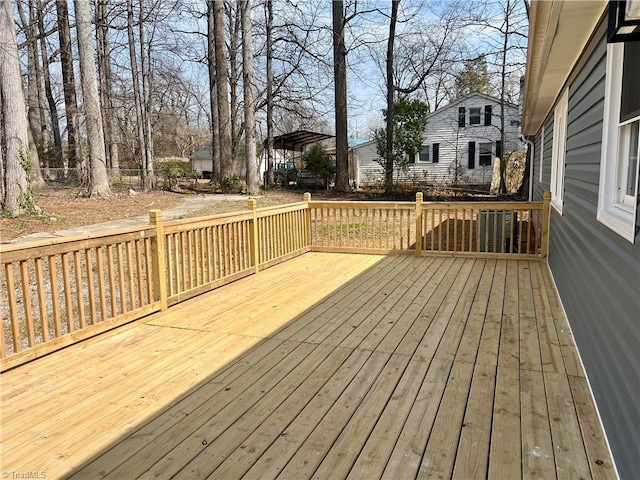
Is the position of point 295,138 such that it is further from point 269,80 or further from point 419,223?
point 419,223

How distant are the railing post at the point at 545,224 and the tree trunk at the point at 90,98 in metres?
9.81

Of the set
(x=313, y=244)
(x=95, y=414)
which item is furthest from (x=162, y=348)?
(x=313, y=244)

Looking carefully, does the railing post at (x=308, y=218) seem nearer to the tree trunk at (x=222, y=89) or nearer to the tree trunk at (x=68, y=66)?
the tree trunk at (x=222, y=89)

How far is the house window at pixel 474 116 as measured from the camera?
70.7 feet

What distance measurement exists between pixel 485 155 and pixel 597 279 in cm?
2053

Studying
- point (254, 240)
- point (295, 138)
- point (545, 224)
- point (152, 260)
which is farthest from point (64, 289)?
point (295, 138)

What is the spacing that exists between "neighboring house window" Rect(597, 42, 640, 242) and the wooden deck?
1.00 metres

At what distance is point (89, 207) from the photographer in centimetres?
1003

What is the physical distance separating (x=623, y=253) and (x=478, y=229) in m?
4.77

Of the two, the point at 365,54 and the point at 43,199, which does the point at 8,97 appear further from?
the point at 365,54

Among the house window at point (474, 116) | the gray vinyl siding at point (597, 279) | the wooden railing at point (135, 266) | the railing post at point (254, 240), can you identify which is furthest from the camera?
the house window at point (474, 116)

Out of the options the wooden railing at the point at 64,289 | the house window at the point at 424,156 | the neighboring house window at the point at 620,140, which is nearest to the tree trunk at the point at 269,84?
the house window at the point at 424,156

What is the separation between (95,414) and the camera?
2.34 meters

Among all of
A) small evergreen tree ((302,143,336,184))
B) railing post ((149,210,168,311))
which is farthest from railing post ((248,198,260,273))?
small evergreen tree ((302,143,336,184))
